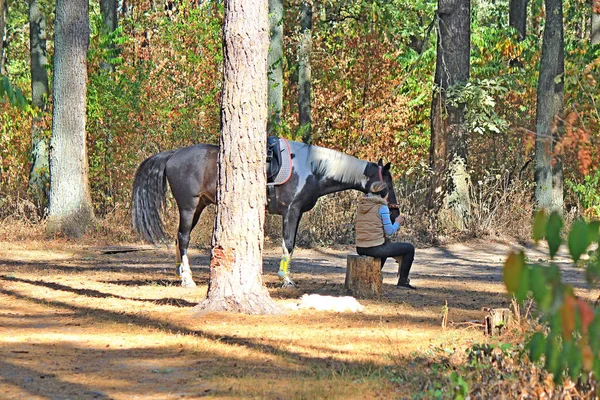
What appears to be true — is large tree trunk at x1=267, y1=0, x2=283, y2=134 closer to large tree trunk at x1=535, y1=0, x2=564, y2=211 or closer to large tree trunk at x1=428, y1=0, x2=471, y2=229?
large tree trunk at x1=428, y1=0, x2=471, y2=229

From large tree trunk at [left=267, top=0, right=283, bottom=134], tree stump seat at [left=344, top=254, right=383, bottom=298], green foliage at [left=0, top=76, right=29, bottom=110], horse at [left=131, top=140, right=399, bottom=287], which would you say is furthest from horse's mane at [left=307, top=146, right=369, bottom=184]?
large tree trunk at [left=267, top=0, right=283, bottom=134]

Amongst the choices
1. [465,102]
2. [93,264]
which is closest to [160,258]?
[93,264]

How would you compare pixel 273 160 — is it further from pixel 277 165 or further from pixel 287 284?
pixel 287 284

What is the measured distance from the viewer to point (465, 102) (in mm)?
20094

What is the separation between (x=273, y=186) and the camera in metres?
12.1

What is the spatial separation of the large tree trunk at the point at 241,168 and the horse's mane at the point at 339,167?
8.71ft

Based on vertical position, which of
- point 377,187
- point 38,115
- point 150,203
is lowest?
point 150,203

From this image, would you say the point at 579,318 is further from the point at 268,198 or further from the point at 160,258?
the point at 160,258

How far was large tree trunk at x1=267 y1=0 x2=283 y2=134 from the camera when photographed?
2197cm

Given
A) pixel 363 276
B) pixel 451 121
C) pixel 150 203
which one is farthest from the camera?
pixel 451 121

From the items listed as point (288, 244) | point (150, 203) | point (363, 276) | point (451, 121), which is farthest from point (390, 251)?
point (451, 121)

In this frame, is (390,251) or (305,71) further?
(305,71)

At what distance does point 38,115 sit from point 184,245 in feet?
36.3

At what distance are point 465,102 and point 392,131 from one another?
2.72 m
